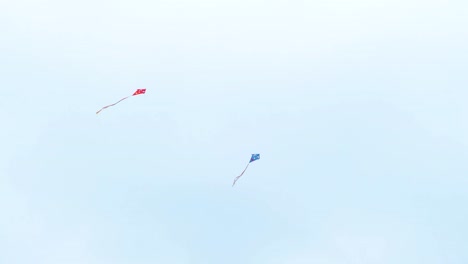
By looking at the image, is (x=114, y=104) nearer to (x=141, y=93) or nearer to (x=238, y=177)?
(x=141, y=93)

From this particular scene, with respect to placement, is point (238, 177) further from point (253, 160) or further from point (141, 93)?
point (141, 93)

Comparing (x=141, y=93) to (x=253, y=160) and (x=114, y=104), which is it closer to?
(x=114, y=104)

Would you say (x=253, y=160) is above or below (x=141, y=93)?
below

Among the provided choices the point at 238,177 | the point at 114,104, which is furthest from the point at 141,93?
the point at 238,177

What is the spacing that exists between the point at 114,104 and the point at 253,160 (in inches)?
1619

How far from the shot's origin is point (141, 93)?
184 meters

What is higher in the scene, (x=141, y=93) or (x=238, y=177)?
(x=141, y=93)

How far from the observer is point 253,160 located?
18875cm

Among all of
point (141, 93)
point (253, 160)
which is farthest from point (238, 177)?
point (141, 93)

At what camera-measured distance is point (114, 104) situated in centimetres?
19175

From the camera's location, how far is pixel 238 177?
190250 mm

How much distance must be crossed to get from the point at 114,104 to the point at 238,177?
39481 millimetres

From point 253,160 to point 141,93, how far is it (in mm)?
34932

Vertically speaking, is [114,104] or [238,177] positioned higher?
[114,104]
